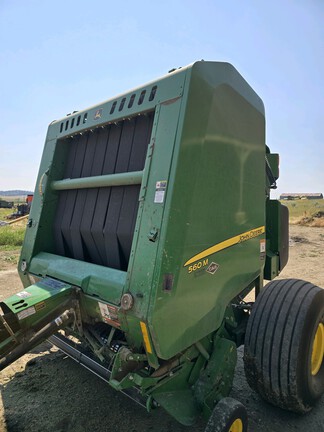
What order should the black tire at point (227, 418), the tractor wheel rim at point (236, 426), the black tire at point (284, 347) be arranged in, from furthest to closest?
the black tire at point (284, 347) → the tractor wheel rim at point (236, 426) → the black tire at point (227, 418)

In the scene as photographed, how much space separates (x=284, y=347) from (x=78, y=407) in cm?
180

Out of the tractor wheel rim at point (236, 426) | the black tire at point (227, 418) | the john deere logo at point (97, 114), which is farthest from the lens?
the john deere logo at point (97, 114)

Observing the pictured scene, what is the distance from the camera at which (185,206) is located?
2143 millimetres

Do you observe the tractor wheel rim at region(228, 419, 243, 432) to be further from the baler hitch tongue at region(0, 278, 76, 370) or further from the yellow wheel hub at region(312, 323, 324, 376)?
the baler hitch tongue at region(0, 278, 76, 370)

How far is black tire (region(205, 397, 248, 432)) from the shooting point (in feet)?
6.58

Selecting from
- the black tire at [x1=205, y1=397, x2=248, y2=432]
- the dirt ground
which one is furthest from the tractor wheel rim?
the dirt ground

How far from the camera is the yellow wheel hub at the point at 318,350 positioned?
9.72ft

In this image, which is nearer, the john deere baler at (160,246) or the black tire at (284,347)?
the john deere baler at (160,246)

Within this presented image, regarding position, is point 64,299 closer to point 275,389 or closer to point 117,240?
point 117,240

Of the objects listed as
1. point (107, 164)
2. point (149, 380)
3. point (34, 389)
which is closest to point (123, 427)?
point (149, 380)

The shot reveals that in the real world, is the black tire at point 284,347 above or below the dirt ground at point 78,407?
above

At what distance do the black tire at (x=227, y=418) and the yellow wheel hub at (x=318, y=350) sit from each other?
1100 mm

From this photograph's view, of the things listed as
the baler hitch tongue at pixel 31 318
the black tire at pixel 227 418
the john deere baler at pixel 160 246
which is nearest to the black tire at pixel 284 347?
the john deere baler at pixel 160 246

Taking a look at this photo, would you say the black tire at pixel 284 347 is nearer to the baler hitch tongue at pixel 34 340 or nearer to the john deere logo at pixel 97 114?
the baler hitch tongue at pixel 34 340
